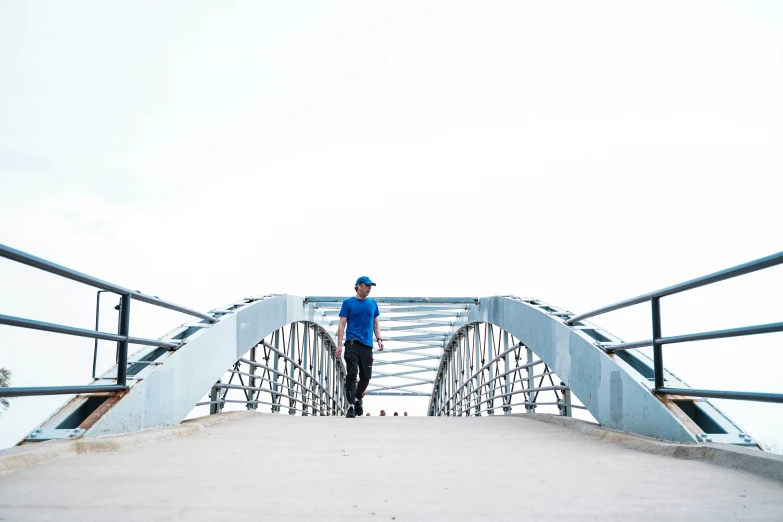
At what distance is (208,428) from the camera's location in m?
7.49

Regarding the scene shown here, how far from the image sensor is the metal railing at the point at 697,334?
4.28 m

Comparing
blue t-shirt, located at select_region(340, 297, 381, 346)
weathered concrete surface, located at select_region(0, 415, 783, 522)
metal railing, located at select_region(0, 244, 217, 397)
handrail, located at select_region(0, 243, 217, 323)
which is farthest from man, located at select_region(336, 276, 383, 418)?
→ weathered concrete surface, located at select_region(0, 415, 783, 522)

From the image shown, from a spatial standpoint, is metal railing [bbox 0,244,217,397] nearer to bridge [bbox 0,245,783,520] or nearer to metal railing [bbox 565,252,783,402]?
bridge [bbox 0,245,783,520]

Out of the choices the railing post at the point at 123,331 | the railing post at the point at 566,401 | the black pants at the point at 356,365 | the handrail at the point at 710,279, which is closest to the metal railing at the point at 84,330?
the railing post at the point at 123,331

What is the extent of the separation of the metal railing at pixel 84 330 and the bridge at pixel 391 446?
1cm

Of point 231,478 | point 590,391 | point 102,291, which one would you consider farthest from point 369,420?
point 231,478

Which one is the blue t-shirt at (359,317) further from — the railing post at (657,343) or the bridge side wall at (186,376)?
the railing post at (657,343)

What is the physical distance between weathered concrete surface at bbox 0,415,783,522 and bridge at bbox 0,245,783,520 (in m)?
0.02

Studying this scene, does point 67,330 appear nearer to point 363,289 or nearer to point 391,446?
point 391,446

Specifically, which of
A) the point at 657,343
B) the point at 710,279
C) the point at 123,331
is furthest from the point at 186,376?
the point at 710,279

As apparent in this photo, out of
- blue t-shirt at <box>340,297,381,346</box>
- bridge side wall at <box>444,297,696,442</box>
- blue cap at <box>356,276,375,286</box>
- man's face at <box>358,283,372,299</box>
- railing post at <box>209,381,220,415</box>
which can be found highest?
blue cap at <box>356,276,375,286</box>

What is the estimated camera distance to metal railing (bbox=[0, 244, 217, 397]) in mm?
4332

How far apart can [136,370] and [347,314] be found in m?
3.82

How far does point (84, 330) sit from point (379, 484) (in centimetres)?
264
